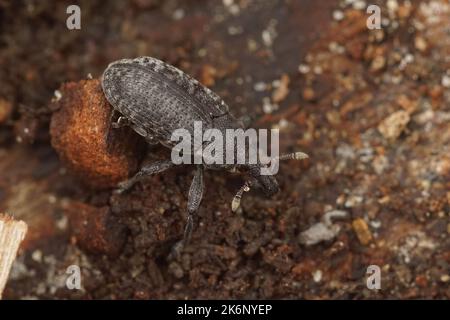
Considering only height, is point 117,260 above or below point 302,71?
below

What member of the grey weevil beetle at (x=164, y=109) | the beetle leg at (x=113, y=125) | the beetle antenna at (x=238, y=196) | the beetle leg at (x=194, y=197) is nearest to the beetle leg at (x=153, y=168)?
the grey weevil beetle at (x=164, y=109)

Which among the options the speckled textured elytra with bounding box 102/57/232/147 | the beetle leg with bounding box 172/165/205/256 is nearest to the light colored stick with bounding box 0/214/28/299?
the speckled textured elytra with bounding box 102/57/232/147

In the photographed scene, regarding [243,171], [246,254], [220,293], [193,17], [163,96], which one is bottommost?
[220,293]

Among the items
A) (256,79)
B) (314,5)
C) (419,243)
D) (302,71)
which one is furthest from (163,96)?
(419,243)

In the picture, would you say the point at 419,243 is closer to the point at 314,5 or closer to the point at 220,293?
the point at 220,293

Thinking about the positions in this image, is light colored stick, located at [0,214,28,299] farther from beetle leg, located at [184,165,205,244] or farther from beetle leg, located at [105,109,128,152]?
beetle leg, located at [184,165,205,244]

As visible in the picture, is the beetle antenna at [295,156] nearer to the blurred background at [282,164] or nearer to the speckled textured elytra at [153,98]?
the blurred background at [282,164]

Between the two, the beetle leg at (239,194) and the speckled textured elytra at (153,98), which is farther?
the beetle leg at (239,194)
